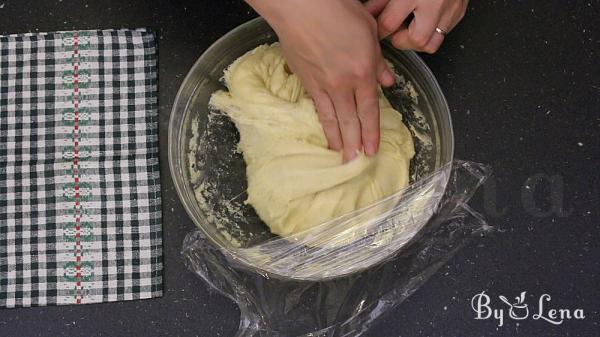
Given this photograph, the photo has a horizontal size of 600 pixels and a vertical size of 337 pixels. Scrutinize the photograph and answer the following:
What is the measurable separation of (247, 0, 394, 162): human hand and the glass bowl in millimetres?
128

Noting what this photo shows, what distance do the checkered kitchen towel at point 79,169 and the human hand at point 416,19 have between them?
0.36 m

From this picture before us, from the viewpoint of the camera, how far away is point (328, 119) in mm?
766

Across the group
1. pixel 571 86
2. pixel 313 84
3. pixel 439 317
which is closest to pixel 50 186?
pixel 313 84

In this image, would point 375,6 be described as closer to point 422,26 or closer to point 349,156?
point 422,26

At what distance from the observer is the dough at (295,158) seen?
803 millimetres

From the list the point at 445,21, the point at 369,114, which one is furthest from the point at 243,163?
the point at 445,21

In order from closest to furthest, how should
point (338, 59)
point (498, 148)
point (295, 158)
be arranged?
1. point (338, 59)
2. point (295, 158)
3. point (498, 148)

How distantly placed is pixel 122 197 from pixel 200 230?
0.14m

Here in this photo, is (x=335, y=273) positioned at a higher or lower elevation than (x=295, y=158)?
lower

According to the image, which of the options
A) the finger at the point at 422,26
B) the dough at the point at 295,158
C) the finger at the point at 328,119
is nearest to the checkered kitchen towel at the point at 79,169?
the dough at the point at 295,158

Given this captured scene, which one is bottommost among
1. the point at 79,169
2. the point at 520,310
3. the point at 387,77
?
the point at 520,310

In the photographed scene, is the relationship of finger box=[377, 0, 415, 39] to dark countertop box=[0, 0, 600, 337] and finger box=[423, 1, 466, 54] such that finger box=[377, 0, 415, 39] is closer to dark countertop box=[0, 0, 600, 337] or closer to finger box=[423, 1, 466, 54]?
finger box=[423, 1, 466, 54]

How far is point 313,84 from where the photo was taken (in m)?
0.75

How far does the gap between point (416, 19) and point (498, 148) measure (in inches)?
10.8
